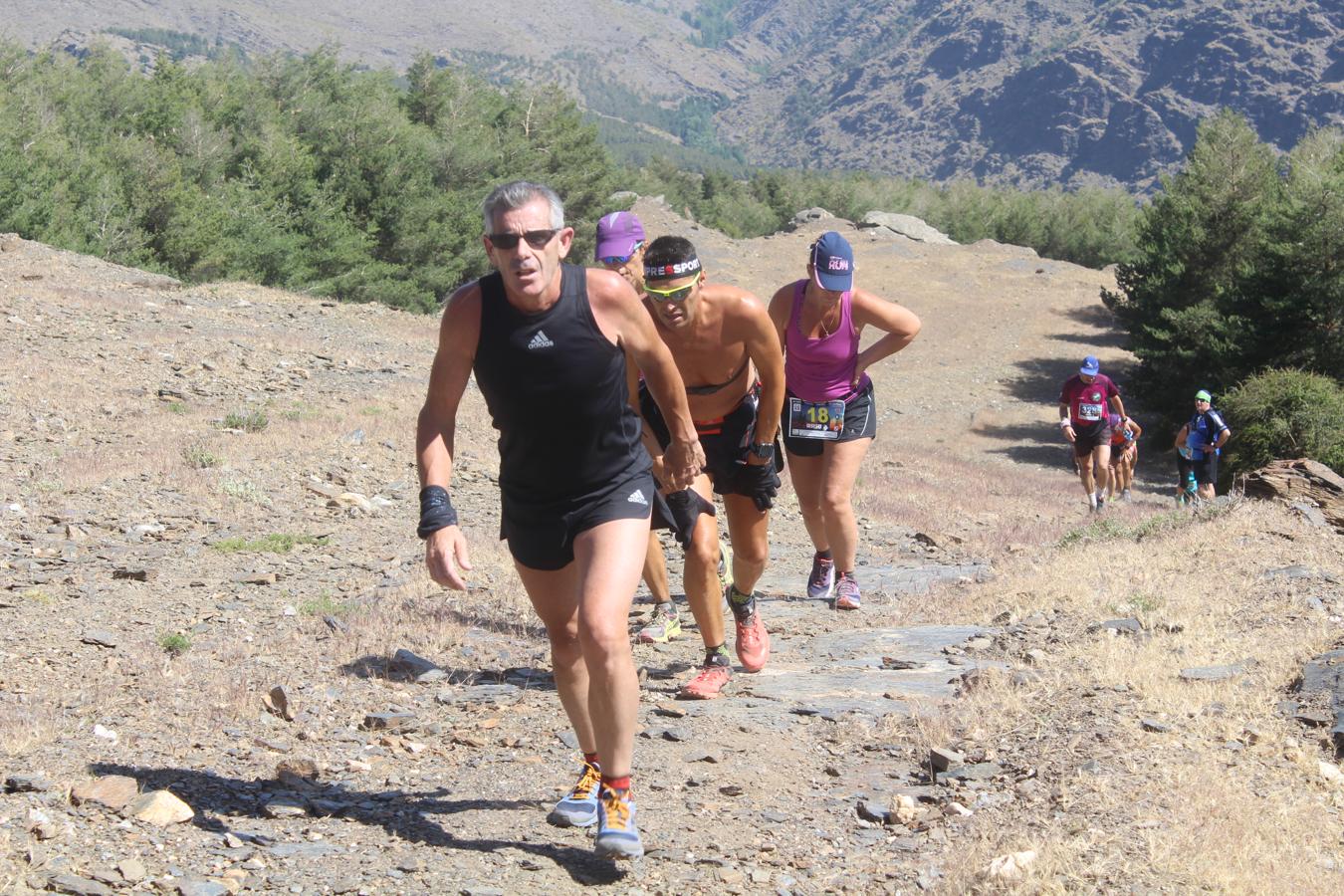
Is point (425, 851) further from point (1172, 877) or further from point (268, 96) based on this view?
point (268, 96)

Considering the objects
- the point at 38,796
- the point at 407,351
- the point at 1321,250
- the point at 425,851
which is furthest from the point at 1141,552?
the point at 1321,250

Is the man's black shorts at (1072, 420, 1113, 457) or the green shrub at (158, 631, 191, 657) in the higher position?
the man's black shorts at (1072, 420, 1113, 457)

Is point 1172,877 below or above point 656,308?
below

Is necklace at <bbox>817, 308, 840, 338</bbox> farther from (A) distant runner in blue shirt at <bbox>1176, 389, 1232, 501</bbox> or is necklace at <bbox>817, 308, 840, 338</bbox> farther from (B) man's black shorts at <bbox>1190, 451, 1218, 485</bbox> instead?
(B) man's black shorts at <bbox>1190, 451, 1218, 485</bbox>

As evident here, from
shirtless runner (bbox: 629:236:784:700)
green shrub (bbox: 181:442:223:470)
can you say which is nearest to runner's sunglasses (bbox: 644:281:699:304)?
shirtless runner (bbox: 629:236:784:700)

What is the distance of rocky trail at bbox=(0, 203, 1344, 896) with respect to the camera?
412 cm

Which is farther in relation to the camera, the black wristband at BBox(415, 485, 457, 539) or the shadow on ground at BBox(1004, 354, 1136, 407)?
the shadow on ground at BBox(1004, 354, 1136, 407)

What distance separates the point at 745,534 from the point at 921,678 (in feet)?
3.55

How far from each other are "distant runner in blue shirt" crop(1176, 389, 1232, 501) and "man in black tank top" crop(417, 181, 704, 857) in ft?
40.7

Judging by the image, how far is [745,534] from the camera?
6.31 metres

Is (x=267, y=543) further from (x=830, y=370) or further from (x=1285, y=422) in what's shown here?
(x=1285, y=422)

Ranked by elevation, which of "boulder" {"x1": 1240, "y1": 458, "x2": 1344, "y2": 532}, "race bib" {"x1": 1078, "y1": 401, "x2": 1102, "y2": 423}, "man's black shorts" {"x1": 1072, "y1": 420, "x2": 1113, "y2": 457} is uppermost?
"race bib" {"x1": 1078, "y1": 401, "x2": 1102, "y2": 423}

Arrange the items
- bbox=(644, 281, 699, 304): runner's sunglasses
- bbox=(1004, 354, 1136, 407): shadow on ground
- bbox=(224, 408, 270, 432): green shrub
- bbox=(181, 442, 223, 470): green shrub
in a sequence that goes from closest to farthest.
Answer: bbox=(644, 281, 699, 304): runner's sunglasses
bbox=(181, 442, 223, 470): green shrub
bbox=(224, 408, 270, 432): green shrub
bbox=(1004, 354, 1136, 407): shadow on ground

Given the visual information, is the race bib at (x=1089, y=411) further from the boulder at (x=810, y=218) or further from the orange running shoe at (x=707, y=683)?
the boulder at (x=810, y=218)
